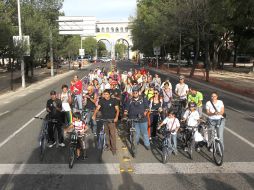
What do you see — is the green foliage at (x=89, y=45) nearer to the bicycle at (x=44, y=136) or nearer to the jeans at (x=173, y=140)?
the bicycle at (x=44, y=136)

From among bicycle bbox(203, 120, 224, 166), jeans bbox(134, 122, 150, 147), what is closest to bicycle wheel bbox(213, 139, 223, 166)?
bicycle bbox(203, 120, 224, 166)

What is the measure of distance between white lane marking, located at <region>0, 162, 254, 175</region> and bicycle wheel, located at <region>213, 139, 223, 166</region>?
127 millimetres

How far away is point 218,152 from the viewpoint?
10.1 metres

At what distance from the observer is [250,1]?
872 inches

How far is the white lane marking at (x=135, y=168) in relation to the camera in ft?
30.8

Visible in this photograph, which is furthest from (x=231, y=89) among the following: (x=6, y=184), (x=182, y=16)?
(x=6, y=184)

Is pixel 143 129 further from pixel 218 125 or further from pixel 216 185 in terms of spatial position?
pixel 216 185

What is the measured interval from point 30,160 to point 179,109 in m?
6.62

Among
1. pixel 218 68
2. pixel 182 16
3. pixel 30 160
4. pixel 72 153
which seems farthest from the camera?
pixel 218 68

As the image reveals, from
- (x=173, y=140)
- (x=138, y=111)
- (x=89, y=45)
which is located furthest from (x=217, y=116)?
(x=89, y=45)

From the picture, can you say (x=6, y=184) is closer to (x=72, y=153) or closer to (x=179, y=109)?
(x=72, y=153)

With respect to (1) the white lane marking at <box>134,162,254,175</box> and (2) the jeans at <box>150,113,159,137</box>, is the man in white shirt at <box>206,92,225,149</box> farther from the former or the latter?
(2) the jeans at <box>150,113,159,137</box>

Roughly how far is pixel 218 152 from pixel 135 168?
1968 mm

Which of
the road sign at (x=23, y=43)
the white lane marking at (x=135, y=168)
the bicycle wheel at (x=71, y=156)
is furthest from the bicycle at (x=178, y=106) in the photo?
the road sign at (x=23, y=43)
